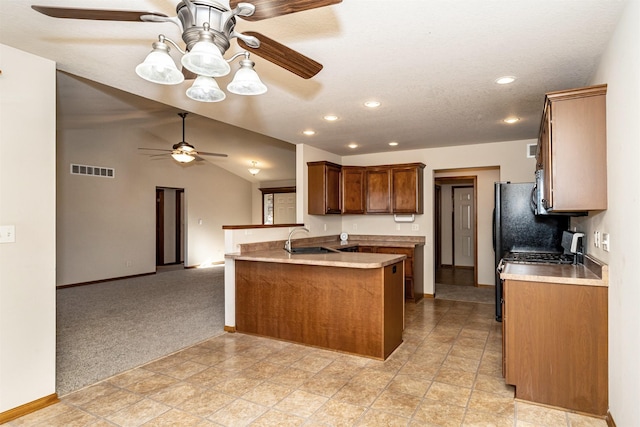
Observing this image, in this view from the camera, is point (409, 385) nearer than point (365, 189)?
Yes

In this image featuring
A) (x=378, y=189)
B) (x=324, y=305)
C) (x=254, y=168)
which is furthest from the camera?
(x=254, y=168)

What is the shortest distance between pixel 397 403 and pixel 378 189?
383 cm

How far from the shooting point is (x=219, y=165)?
9641 mm

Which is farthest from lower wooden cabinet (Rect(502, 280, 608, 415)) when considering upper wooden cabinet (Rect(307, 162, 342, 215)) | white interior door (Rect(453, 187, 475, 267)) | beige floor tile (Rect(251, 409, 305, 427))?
Answer: white interior door (Rect(453, 187, 475, 267))

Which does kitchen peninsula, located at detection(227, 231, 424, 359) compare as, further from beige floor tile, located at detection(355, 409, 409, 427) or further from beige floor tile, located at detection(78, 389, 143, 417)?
beige floor tile, located at detection(78, 389, 143, 417)

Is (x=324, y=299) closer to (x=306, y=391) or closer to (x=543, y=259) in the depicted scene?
(x=306, y=391)

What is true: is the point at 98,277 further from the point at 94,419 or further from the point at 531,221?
the point at 531,221

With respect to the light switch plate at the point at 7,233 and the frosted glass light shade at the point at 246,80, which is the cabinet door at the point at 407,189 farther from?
the light switch plate at the point at 7,233

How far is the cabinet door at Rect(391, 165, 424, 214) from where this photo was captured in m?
5.57

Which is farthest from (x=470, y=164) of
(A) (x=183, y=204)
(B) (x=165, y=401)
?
(A) (x=183, y=204)

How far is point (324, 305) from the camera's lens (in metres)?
3.45

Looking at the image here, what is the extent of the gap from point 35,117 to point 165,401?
2.09 meters

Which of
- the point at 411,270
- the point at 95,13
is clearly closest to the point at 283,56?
the point at 95,13

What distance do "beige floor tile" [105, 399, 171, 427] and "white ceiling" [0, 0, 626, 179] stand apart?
234 centimetres
